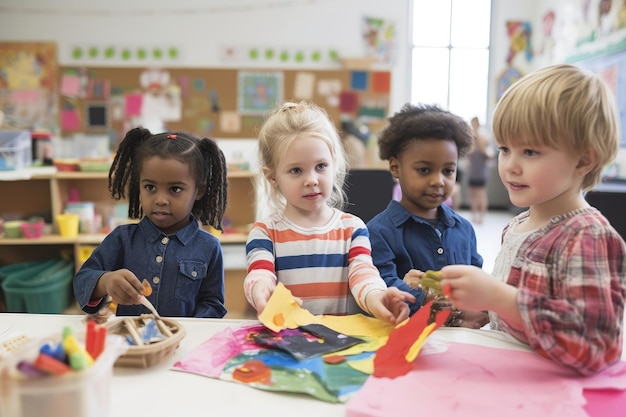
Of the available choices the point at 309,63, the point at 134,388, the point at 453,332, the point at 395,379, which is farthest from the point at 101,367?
the point at 309,63

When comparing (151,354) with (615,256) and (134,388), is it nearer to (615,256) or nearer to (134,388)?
(134,388)

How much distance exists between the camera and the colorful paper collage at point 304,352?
0.68 metres

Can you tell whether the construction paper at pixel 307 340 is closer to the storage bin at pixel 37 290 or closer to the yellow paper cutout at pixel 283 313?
the yellow paper cutout at pixel 283 313

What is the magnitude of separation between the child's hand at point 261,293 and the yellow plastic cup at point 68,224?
224 centimetres

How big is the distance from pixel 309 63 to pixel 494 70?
8.79 ft

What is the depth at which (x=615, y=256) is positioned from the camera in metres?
0.70

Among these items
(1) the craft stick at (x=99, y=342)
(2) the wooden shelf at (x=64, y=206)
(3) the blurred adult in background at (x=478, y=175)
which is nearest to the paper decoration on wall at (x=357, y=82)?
(3) the blurred adult in background at (x=478, y=175)

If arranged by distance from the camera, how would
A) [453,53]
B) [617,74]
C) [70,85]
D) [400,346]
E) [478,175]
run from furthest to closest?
[453,53], [478,175], [70,85], [617,74], [400,346]

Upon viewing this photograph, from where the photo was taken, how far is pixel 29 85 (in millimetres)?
4852

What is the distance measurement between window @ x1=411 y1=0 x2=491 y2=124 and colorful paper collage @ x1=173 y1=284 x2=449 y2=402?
5761mm

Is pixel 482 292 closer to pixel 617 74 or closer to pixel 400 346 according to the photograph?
pixel 400 346

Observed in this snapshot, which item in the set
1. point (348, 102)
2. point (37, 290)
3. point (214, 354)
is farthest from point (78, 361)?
point (348, 102)

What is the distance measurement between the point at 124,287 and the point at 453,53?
6366 millimetres

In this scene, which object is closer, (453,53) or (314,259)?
(314,259)
